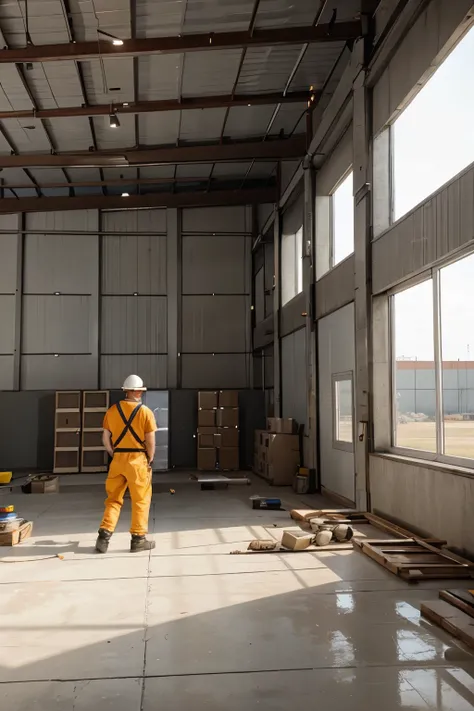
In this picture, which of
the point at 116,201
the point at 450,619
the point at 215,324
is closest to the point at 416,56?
the point at 450,619

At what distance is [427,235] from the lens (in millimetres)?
7230

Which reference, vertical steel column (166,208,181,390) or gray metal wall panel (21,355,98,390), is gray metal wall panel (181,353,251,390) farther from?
gray metal wall panel (21,355,98,390)

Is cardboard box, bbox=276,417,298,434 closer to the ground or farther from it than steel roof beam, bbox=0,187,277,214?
closer to the ground

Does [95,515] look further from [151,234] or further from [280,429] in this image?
[151,234]

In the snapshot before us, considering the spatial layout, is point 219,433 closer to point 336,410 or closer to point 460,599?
point 336,410

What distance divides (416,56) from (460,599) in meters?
6.03

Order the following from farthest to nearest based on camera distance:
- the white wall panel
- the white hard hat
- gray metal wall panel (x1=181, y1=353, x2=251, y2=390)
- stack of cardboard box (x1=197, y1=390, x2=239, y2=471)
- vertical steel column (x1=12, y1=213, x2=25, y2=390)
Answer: gray metal wall panel (x1=181, y1=353, x2=251, y2=390) → vertical steel column (x1=12, y1=213, x2=25, y2=390) → stack of cardboard box (x1=197, y1=390, x2=239, y2=471) → the white wall panel → the white hard hat

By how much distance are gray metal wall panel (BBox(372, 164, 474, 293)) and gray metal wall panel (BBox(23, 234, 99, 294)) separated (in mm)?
11207

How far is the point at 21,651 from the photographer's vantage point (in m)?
4.12

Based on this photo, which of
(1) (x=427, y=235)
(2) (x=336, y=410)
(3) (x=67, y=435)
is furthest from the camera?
(3) (x=67, y=435)

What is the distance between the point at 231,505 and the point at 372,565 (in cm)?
453

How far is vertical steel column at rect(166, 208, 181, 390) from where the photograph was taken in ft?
59.4

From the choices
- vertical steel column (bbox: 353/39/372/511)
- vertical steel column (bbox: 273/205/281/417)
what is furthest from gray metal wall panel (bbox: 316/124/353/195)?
vertical steel column (bbox: 273/205/281/417)

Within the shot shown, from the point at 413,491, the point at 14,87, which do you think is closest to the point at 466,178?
the point at 413,491
